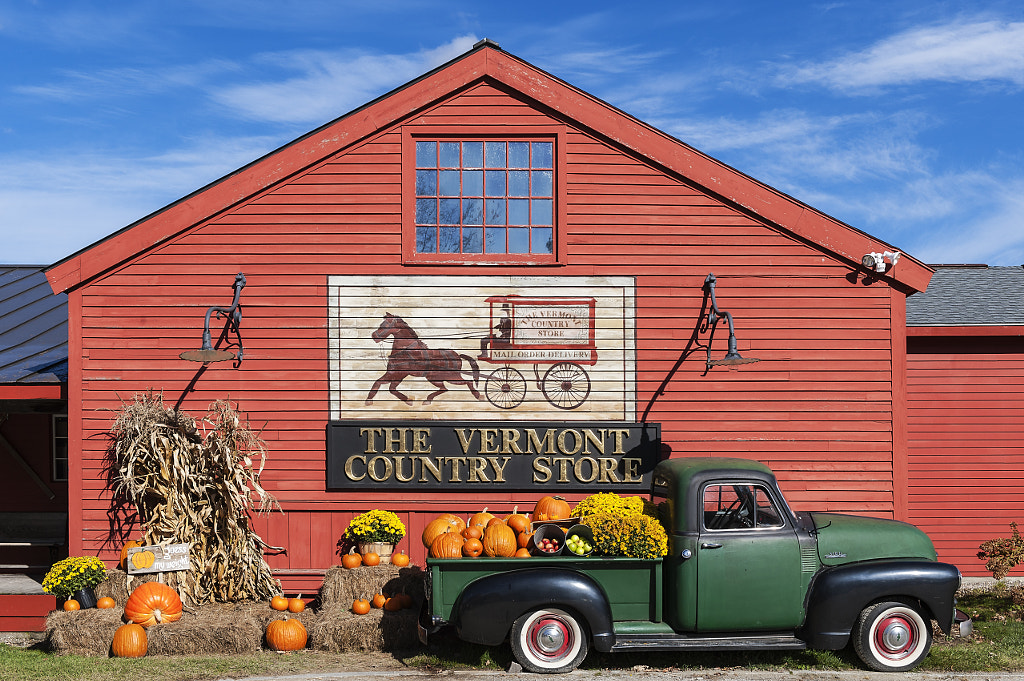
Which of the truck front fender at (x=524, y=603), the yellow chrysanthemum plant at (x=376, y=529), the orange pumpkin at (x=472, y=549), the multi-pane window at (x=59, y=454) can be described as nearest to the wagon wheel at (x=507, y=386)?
the yellow chrysanthemum plant at (x=376, y=529)

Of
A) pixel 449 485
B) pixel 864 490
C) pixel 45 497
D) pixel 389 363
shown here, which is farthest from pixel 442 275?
pixel 45 497

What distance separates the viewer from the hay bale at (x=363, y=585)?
9281mm

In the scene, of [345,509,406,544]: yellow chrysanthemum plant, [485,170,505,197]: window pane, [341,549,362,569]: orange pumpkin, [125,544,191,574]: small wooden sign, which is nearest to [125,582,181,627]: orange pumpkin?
[125,544,191,574]: small wooden sign

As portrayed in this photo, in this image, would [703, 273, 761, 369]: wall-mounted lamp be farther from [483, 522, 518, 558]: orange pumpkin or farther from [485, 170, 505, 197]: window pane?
[483, 522, 518, 558]: orange pumpkin

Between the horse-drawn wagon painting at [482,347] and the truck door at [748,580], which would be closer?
the truck door at [748,580]

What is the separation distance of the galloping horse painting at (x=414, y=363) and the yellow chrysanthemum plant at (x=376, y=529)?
152 cm

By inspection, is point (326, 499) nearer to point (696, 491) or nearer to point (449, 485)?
point (449, 485)

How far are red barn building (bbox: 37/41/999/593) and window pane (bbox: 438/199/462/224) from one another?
414 millimetres

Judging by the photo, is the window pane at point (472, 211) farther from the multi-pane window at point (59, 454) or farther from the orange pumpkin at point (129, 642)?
the multi-pane window at point (59, 454)

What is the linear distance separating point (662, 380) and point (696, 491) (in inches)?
112

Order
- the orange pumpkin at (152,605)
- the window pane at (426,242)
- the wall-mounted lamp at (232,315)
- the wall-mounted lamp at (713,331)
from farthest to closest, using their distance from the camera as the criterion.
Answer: the window pane at (426,242) → the wall-mounted lamp at (232,315) → the wall-mounted lamp at (713,331) → the orange pumpkin at (152,605)

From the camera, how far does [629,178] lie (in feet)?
34.6

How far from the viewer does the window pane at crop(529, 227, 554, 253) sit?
34.9 feet

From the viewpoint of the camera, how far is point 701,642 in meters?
7.58
